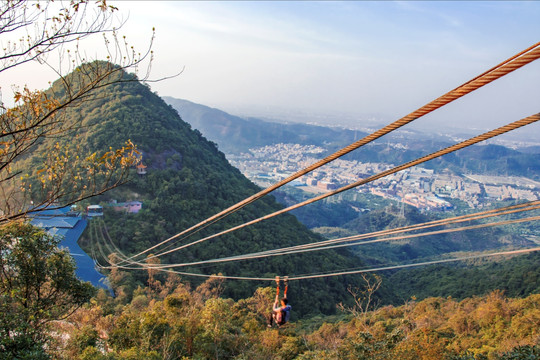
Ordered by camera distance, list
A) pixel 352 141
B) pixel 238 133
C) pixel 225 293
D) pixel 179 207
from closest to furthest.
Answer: pixel 225 293 < pixel 179 207 < pixel 238 133 < pixel 352 141

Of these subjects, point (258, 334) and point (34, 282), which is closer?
point (34, 282)

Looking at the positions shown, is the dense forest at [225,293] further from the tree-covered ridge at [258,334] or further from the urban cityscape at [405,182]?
the urban cityscape at [405,182]

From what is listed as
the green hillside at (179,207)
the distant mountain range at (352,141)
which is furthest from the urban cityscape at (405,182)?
the green hillside at (179,207)

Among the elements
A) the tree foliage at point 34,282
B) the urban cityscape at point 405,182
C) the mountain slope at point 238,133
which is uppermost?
the mountain slope at point 238,133

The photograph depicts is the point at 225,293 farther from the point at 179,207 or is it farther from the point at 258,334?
the point at 258,334

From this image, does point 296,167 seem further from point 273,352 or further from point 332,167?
point 273,352

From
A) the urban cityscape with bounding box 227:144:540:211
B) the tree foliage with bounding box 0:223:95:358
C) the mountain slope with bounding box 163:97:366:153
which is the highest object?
the mountain slope with bounding box 163:97:366:153

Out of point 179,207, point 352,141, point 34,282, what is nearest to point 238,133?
point 352,141

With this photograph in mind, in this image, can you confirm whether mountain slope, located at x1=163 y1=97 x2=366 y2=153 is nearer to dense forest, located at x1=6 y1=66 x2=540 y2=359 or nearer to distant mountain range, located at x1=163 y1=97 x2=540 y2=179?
distant mountain range, located at x1=163 y1=97 x2=540 y2=179

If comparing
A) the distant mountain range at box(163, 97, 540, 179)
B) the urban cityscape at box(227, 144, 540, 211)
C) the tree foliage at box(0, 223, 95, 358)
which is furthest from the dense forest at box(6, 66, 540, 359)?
the distant mountain range at box(163, 97, 540, 179)

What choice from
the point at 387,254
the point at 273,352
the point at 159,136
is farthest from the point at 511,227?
the point at 273,352

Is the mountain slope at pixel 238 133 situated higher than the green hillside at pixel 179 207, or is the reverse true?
the mountain slope at pixel 238 133
